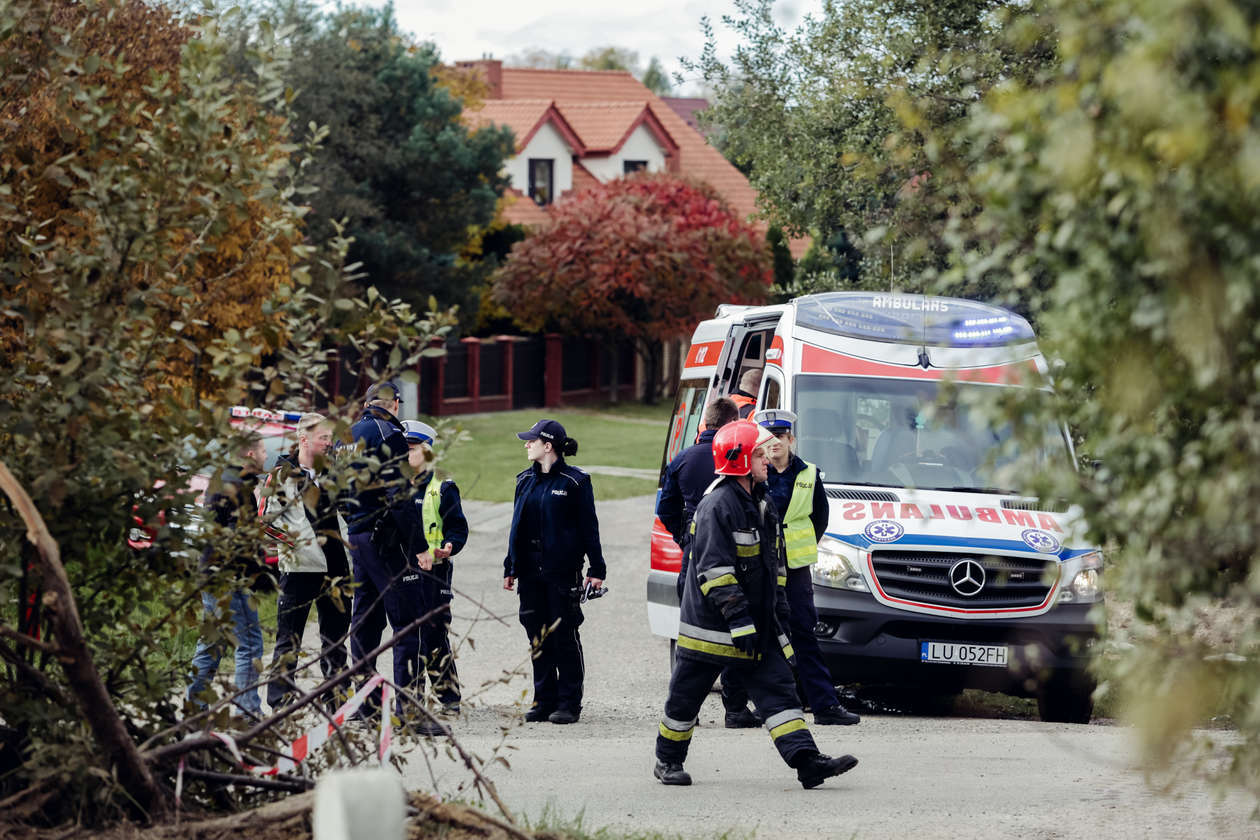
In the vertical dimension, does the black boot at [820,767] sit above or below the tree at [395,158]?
below

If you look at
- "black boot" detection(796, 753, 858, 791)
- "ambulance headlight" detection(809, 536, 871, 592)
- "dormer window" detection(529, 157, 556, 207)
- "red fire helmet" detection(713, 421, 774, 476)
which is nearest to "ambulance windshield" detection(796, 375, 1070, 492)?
"ambulance headlight" detection(809, 536, 871, 592)

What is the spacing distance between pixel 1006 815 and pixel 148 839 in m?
3.72

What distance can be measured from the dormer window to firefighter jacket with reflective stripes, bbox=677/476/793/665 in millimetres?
45844

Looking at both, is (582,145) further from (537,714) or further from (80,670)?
(80,670)

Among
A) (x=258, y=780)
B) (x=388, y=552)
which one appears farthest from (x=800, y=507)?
(x=258, y=780)

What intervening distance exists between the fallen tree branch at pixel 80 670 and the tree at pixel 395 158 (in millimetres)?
29348

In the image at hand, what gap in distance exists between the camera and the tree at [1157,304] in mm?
2762

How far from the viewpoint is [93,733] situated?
488cm

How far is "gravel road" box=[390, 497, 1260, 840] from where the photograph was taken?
6.60 m

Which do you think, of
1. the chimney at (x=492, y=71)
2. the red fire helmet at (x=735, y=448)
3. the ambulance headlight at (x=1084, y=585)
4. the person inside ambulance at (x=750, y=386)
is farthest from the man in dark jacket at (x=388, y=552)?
the chimney at (x=492, y=71)

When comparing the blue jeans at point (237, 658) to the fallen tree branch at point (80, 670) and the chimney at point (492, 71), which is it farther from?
the chimney at point (492, 71)

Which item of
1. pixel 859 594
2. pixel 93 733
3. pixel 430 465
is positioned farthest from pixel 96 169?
pixel 859 594

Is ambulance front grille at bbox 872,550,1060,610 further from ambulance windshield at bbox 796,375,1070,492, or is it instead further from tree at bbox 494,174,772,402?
tree at bbox 494,174,772,402

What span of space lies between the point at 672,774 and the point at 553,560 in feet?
8.13
